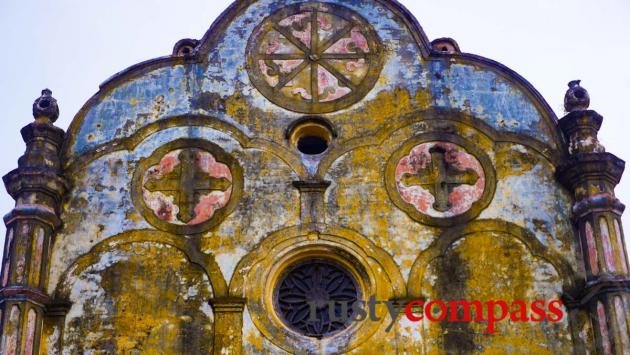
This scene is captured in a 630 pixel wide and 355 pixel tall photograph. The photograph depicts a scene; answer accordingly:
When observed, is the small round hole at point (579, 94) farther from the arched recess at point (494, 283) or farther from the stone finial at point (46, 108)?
the stone finial at point (46, 108)

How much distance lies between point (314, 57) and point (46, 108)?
4.50m

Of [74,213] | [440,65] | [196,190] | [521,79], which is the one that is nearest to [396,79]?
[440,65]

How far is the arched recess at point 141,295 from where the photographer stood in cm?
1600

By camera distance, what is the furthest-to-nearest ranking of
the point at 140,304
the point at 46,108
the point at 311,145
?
the point at 311,145 → the point at 46,108 → the point at 140,304

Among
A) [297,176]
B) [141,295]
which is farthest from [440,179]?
[141,295]

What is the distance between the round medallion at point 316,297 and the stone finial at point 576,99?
458 cm

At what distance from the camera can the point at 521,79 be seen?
60.2 feet

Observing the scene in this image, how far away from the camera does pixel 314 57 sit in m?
18.7

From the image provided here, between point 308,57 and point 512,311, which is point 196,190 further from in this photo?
point 512,311

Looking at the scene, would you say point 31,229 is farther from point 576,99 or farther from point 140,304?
point 576,99

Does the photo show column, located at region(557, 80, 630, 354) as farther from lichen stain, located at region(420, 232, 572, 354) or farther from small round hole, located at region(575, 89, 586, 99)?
lichen stain, located at region(420, 232, 572, 354)

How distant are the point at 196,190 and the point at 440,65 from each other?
15.2 feet

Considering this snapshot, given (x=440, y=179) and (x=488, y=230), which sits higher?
(x=440, y=179)

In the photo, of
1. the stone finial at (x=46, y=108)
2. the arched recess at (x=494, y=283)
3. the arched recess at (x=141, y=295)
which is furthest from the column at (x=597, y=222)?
the stone finial at (x=46, y=108)
